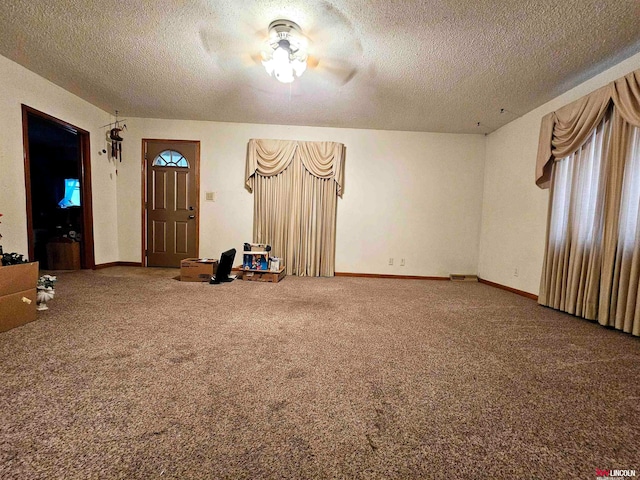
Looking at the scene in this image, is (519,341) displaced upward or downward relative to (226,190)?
downward

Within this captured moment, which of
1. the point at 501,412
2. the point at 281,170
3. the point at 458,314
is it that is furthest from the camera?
the point at 281,170

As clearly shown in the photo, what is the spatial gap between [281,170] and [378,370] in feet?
11.2

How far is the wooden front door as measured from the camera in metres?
4.18

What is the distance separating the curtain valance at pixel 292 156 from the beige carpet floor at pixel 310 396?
8.26 ft

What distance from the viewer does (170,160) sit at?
422 cm

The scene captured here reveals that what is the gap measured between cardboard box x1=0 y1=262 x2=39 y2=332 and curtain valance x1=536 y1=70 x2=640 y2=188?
4.82 metres

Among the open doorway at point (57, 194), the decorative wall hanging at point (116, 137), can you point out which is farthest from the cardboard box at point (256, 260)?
the decorative wall hanging at point (116, 137)

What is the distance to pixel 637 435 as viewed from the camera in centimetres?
102

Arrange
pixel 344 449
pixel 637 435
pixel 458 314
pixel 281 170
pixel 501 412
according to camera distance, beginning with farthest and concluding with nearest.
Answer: pixel 281 170, pixel 458 314, pixel 501 412, pixel 637 435, pixel 344 449

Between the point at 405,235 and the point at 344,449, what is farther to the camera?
the point at 405,235

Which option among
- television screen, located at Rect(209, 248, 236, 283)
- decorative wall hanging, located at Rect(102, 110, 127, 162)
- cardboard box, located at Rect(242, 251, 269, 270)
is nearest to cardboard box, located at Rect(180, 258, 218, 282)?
television screen, located at Rect(209, 248, 236, 283)

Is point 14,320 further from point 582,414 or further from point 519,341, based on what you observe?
point 519,341

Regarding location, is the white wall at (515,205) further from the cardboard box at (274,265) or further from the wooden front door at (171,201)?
Answer: the wooden front door at (171,201)

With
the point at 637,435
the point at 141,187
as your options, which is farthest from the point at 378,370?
the point at 141,187
